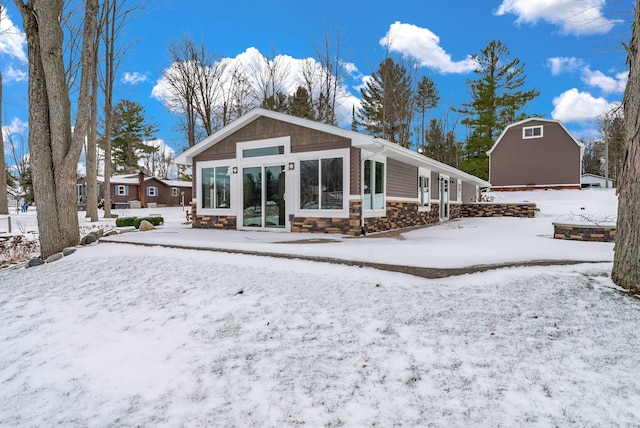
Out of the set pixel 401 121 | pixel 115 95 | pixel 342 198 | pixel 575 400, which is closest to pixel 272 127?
pixel 342 198

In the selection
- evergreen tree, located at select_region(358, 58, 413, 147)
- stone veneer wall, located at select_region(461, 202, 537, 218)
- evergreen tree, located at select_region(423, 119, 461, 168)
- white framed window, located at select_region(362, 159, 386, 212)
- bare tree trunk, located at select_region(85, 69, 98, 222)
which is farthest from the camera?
evergreen tree, located at select_region(423, 119, 461, 168)

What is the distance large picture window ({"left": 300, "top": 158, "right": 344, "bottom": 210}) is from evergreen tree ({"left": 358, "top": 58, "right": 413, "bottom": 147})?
10.8m

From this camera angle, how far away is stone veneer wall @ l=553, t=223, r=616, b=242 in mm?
6392

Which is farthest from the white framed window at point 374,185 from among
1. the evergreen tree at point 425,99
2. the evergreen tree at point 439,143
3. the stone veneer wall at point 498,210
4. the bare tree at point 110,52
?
the evergreen tree at point 439,143

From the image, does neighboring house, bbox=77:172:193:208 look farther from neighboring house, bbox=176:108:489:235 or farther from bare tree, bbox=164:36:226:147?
neighboring house, bbox=176:108:489:235

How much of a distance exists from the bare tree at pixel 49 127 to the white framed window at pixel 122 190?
A: 24.0m

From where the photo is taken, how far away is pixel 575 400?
1.99m

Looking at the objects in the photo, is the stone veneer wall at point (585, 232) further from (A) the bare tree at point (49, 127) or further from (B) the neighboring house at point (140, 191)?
(B) the neighboring house at point (140, 191)

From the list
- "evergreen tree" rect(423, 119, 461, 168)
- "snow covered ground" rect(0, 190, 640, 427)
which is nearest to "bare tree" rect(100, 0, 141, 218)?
"snow covered ground" rect(0, 190, 640, 427)

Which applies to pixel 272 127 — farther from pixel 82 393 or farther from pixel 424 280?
pixel 82 393

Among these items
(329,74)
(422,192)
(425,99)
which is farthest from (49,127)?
(425,99)

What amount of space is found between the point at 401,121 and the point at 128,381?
20.9m

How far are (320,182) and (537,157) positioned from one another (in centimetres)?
1926

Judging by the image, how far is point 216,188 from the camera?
10.2 metres
